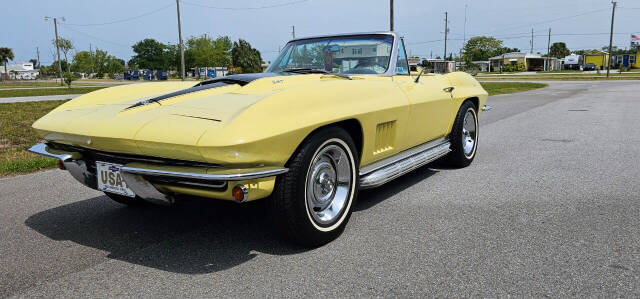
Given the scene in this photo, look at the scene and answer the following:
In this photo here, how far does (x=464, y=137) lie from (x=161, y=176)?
12.4ft

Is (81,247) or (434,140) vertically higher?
(434,140)

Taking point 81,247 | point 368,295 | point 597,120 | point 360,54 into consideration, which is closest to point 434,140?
point 360,54

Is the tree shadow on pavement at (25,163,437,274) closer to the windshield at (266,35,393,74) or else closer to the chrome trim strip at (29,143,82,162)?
the chrome trim strip at (29,143,82,162)

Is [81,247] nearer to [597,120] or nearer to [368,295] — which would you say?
[368,295]

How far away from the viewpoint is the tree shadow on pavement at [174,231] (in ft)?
9.50

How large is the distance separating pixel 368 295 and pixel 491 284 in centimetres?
64

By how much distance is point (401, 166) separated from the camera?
3.84m

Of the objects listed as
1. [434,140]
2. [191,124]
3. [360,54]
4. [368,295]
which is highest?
[360,54]

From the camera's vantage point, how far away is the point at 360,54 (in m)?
4.37

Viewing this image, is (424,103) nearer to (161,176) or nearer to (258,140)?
(258,140)

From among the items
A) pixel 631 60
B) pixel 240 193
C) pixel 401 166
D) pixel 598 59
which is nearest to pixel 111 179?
pixel 240 193

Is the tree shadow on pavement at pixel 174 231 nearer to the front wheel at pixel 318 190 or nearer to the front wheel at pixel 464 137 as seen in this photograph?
the front wheel at pixel 318 190

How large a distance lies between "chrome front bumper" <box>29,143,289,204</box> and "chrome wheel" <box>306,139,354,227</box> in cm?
38

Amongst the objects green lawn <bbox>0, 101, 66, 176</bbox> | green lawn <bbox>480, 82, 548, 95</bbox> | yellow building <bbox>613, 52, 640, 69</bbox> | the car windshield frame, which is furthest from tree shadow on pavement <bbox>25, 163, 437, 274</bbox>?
yellow building <bbox>613, 52, 640, 69</bbox>
